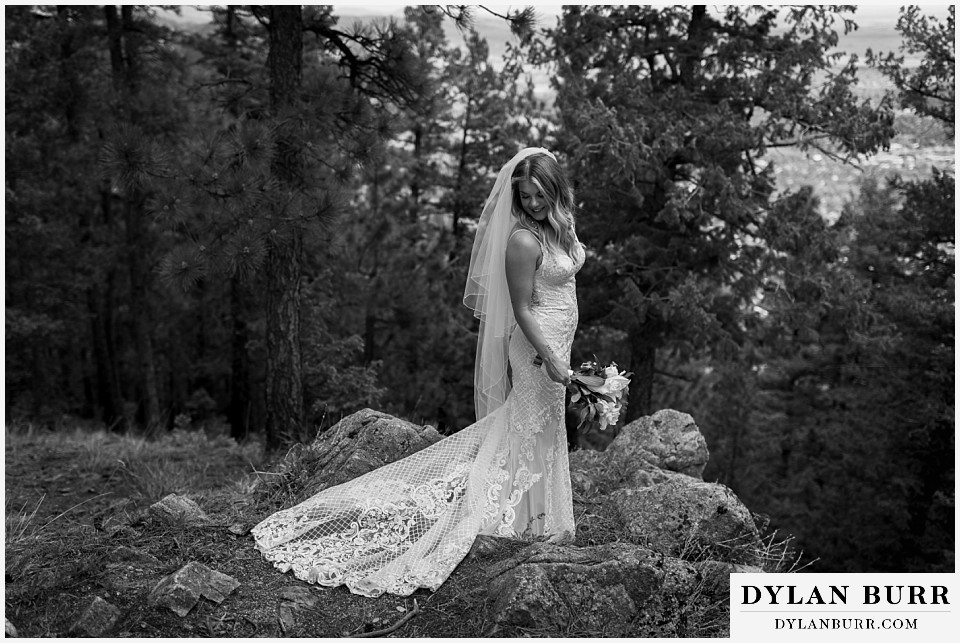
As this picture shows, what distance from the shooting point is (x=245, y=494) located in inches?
233

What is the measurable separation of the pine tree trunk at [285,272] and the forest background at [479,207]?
1.0 inches

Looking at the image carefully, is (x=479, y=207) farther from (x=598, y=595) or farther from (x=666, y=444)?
(x=598, y=595)

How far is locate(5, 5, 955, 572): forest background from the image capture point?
8.14 m

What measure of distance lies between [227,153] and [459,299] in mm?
8293

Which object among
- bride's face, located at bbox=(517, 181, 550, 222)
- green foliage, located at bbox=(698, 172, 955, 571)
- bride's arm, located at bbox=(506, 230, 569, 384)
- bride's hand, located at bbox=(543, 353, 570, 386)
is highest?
bride's face, located at bbox=(517, 181, 550, 222)

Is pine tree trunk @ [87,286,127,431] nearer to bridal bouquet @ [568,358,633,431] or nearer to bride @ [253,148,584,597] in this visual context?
bride @ [253,148,584,597]

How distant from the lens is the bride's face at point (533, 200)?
453cm

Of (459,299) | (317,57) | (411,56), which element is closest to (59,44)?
(317,57)

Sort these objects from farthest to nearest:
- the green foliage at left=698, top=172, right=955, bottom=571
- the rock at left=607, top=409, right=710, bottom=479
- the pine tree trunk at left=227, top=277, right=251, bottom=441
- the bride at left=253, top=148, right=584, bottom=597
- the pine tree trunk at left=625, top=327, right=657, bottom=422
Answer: the pine tree trunk at left=227, top=277, right=251, bottom=441 → the pine tree trunk at left=625, top=327, right=657, bottom=422 → the green foliage at left=698, top=172, right=955, bottom=571 → the rock at left=607, top=409, right=710, bottom=479 → the bride at left=253, top=148, right=584, bottom=597

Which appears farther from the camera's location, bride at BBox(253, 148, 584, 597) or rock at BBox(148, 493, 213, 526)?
rock at BBox(148, 493, 213, 526)

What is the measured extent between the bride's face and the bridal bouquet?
917mm

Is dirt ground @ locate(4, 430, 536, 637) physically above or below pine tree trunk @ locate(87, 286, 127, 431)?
above

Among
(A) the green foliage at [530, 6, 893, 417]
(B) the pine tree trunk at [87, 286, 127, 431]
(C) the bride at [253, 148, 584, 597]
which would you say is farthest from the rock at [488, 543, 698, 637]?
(B) the pine tree trunk at [87, 286, 127, 431]

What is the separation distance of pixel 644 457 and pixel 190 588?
3743mm
